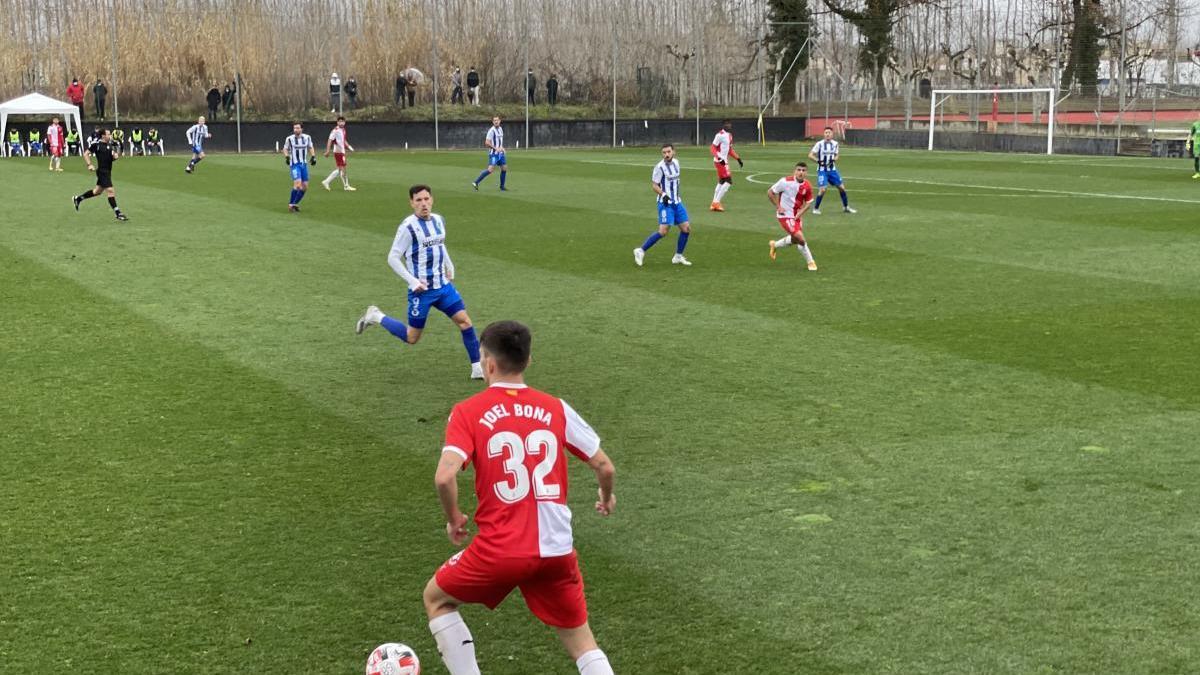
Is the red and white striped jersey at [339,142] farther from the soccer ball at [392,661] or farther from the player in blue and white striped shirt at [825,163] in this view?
the soccer ball at [392,661]

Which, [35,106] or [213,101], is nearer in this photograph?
[35,106]

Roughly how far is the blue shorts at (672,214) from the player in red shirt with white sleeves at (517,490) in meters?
14.4

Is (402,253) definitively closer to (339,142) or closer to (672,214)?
(672,214)

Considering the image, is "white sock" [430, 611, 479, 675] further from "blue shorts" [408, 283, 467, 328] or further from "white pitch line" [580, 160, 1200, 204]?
"white pitch line" [580, 160, 1200, 204]

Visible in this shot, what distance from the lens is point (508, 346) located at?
511 cm

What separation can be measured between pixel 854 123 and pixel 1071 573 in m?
62.8

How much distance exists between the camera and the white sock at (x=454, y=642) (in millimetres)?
5312

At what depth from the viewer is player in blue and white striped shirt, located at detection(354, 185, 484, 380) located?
11969 millimetres

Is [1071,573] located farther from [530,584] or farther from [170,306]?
[170,306]

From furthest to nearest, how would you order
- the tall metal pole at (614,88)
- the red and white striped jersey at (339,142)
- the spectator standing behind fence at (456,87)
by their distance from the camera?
the spectator standing behind fence at (456,87), the tall metal pole at (614,88), the red and white striped jersey at (339,142)

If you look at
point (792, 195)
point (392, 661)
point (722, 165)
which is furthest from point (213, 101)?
point (392, 661)

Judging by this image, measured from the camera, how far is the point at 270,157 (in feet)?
182

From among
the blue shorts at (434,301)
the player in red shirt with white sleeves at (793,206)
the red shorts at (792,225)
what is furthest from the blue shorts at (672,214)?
the blue shorts at (434,301)

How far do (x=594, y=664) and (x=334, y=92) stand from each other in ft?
206
